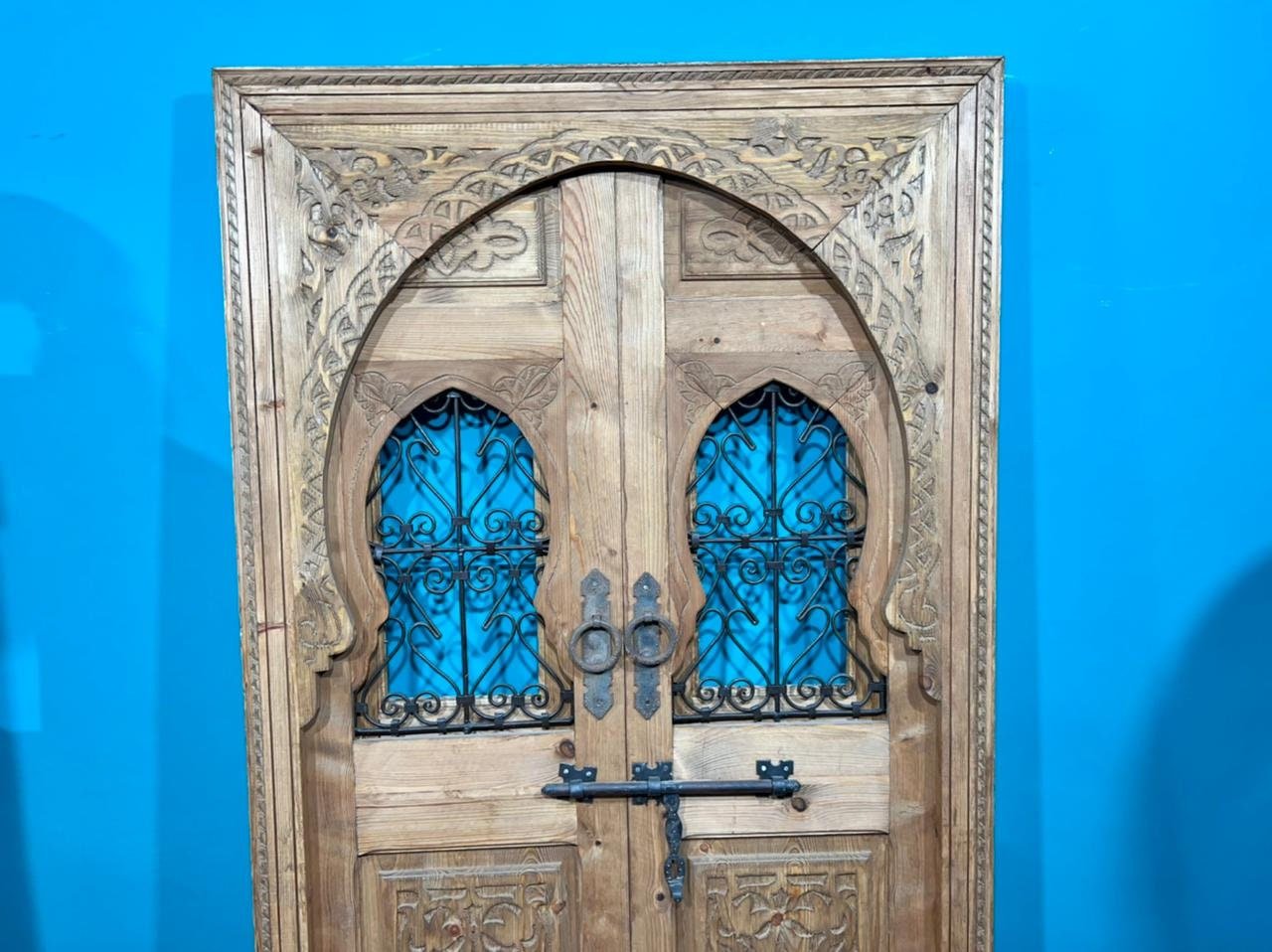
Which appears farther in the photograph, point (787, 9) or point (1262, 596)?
point (1262, 596)

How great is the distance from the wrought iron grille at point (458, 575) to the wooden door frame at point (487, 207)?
0.12 meters

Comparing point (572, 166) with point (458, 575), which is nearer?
point (572, 166)

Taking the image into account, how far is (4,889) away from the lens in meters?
1.98

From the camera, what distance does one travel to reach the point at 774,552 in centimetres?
200

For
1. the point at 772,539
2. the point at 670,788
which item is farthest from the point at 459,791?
the point at 772,539

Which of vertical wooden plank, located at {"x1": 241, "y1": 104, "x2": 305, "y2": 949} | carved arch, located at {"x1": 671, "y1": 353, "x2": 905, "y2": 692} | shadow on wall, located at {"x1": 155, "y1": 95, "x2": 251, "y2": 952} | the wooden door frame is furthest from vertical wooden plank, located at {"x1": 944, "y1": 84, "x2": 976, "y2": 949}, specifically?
shadow on wall, located at {"x1": 155, "y1": 95, "x2": 251, "y2": 952}

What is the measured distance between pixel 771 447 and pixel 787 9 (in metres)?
Result: 0.72

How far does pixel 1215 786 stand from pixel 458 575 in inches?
54.6

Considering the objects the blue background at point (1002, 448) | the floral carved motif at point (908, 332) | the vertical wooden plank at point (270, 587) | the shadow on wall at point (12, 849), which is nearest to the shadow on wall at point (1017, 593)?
the blue background at point (1002, 448)

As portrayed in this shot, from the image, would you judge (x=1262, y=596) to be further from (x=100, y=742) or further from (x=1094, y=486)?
(x=100, y=742)

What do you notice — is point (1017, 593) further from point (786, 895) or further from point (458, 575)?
point (458, 575)

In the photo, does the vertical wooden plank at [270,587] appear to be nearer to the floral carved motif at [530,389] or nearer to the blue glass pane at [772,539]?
the floral carved motif at [530,389]

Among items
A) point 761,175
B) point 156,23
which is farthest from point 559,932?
point 156,23

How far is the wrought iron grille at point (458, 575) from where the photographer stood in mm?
1979
